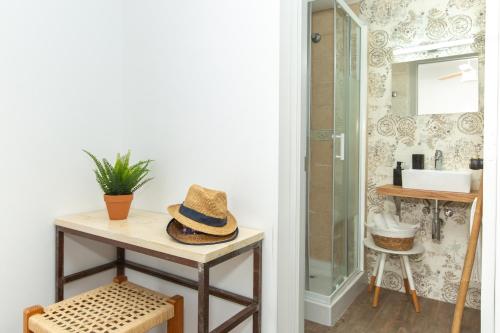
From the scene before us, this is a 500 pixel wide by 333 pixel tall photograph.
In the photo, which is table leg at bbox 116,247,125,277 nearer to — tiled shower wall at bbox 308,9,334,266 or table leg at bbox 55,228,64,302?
Answer: table leg at bbox 55,228,64,302

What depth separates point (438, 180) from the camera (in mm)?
2336

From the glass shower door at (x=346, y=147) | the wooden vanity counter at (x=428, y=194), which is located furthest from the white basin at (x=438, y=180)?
the glass shower door at (x=346, y=147)

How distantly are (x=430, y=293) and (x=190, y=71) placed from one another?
2466 mm

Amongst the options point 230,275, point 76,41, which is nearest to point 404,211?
point 230,275

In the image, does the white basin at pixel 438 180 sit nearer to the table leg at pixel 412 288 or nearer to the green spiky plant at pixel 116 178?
the table leg at pixel 412 288

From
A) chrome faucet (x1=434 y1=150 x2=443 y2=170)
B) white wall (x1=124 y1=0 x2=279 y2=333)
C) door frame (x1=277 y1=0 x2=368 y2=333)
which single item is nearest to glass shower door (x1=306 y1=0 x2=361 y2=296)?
chrome faucet (x1=434 y1=150 x2=443 y2=170)

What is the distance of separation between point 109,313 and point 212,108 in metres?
0.94

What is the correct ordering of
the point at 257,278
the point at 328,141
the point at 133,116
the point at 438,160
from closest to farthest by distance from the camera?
the point at 257,278 → the point at 133,116 → the point at 328,141 → the point at 438,160

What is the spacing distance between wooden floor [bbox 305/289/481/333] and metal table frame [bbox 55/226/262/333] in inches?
35.0

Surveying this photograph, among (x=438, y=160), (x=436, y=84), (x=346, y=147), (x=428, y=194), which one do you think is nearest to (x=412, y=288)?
(x=428, y=194)

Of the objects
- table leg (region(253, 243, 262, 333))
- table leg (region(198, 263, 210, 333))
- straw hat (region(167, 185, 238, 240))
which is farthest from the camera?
table leg (region(253, 243, 262, 333))

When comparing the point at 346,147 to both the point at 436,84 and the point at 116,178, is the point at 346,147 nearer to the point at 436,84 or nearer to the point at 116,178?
the point at 436,84

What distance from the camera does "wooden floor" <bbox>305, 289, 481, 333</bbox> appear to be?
2.12 metres

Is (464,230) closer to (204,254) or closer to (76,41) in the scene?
(204,254)
